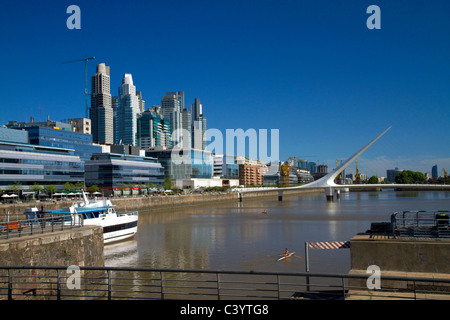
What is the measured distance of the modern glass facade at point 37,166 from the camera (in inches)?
3031

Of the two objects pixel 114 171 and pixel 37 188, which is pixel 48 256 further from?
pixel 114 171

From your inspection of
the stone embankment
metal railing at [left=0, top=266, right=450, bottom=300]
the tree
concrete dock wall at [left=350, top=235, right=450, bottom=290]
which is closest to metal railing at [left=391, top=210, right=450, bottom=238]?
concrete dock wall at [left=350, top=235, right=450, bottom=290]

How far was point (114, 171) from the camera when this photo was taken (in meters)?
111

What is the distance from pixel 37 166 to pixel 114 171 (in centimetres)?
2923

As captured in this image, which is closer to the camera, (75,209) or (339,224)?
(75,209)

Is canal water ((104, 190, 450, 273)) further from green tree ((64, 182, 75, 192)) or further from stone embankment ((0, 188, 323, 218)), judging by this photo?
green tree ((64, 182, 75, 192))

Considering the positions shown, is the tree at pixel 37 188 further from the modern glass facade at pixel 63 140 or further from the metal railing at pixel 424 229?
the metal railing at pixel 424 229

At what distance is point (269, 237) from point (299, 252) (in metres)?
9.21

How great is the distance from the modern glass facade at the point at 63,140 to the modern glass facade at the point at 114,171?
13.0 ft

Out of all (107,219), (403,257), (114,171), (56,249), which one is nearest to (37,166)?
(114,171)
